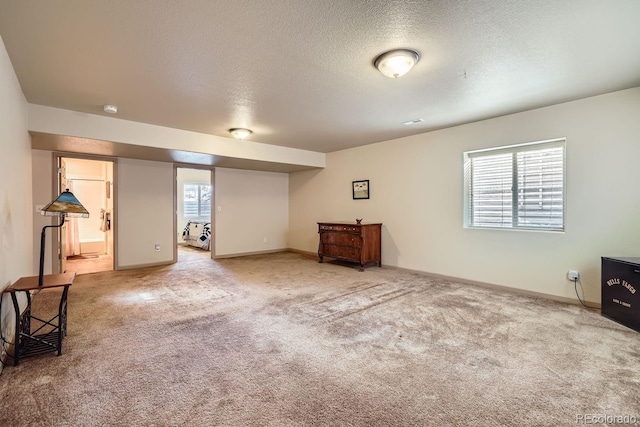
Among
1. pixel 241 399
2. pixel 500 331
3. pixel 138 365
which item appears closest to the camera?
pixel 241 399

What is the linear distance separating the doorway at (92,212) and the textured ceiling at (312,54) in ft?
13.2

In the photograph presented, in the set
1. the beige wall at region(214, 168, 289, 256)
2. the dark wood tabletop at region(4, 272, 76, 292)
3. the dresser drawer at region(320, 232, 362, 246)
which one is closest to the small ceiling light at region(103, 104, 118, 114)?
the dark wood tabletop at region(4, 272, 76, 292)

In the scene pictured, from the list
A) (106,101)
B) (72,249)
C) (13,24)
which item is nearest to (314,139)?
(106,101)

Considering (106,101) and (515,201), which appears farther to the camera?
(515,201)

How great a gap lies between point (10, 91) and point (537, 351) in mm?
4798

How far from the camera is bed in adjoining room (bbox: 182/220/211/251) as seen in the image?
25.1 ft

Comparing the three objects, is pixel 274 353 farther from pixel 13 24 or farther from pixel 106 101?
pixel 106 101

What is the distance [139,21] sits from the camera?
1968mm

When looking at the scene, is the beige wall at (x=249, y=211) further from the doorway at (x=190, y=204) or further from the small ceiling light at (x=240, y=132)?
the small ceiling light at (x=240, y=132)

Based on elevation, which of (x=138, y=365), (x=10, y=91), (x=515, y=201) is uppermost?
(x=10, y=91)

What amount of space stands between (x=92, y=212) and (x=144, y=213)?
9.90 ft

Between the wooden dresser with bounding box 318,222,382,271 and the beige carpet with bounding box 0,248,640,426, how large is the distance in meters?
1.53

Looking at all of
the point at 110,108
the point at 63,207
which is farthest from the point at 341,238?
the point at 63,207

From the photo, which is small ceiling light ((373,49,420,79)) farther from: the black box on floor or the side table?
the side table
